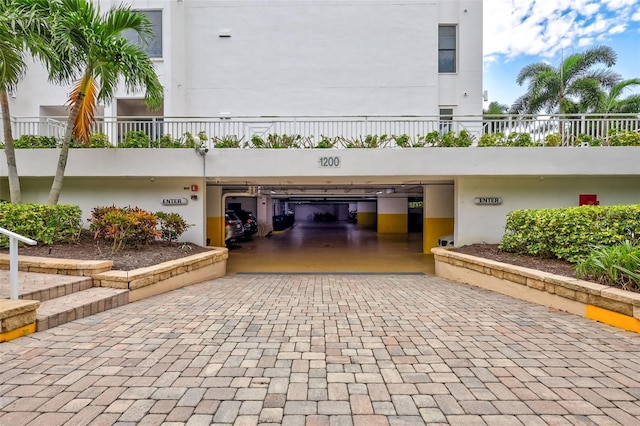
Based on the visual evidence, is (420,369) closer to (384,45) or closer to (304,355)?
(304,355)

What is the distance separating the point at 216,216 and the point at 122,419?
1009 centimetres

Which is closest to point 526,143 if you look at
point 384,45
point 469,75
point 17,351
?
point 469,75

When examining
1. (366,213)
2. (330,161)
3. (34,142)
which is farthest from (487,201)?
(366,213)

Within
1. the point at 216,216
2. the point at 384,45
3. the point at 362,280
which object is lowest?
the point at 362,280

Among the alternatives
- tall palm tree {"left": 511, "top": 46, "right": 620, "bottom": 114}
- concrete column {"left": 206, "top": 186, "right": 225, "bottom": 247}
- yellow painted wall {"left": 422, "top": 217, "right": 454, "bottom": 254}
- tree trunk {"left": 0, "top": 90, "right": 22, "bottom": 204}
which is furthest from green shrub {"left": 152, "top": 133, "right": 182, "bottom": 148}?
tall palm tree {"left": 511, "top": 46, "right": 620, "bottom": 114}

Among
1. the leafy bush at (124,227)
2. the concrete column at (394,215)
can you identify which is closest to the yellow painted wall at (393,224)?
the concrete column at (394,215)

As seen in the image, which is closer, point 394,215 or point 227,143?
point 227,143

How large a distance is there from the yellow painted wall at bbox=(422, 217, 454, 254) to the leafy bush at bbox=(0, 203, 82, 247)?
10.5 meters

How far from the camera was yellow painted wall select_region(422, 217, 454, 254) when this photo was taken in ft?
38.7

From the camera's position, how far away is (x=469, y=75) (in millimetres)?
11852

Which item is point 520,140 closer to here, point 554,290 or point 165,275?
point 554,290

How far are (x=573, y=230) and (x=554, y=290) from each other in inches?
65.2

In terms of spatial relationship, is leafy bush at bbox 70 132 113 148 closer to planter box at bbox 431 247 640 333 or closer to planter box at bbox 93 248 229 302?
planter box at bbox 93 248 229 302

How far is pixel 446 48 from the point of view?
12.1 meters
